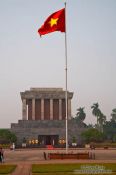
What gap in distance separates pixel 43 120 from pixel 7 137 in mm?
15084

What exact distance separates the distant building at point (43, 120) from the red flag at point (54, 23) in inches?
2265

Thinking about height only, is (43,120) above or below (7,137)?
above

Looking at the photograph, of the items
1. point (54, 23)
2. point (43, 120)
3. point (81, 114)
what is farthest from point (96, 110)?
point (54, 23)

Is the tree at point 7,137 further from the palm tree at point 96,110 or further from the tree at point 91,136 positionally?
the palm tree at point 96,110

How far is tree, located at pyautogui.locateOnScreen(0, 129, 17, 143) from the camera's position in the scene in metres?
94.6

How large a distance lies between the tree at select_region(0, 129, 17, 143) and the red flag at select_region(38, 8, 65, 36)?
5658 cm

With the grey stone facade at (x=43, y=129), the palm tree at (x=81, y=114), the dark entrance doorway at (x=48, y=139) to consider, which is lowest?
the dark entrance doorway at (x=48, y=139)

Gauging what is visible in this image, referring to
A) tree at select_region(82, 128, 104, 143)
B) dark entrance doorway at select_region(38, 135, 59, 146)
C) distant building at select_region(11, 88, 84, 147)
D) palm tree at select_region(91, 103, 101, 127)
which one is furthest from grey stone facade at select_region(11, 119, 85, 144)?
palm tree at select_region(91, 103, 101, 127)

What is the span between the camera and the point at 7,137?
94375mm

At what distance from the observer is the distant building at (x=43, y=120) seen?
101625 millimetres

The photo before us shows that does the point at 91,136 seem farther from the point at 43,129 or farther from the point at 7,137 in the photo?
the point at 7,137

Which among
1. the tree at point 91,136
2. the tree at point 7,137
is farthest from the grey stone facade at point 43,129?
the tree at point 7,137

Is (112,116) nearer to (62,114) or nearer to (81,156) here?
(62,114)

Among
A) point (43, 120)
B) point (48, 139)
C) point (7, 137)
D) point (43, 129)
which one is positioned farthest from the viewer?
point (43, 120)
